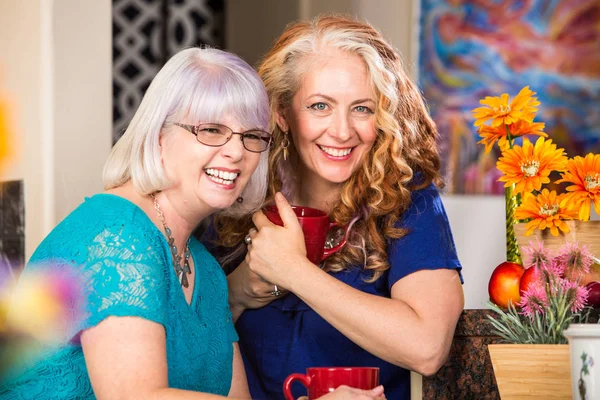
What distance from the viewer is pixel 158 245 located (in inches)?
58.9

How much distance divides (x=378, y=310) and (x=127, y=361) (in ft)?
1.67

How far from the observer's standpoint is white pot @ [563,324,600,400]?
3.36 feet

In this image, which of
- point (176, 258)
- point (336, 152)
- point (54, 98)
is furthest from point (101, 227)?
point (54, 98)

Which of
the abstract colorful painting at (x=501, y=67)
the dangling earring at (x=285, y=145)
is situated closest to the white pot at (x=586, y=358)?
the dangling earring at (x=285, y=145)

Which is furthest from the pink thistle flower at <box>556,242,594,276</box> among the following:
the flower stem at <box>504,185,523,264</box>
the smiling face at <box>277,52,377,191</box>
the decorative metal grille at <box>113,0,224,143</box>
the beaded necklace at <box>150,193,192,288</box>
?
the decorative metal grille at <box>113,0,224,143</box>

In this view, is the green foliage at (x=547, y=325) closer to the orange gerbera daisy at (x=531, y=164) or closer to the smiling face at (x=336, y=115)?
the orange gerbera daisy at (x=531, y=164)

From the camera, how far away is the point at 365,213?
190cm

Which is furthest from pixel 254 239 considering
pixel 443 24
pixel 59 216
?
pixel 443 24

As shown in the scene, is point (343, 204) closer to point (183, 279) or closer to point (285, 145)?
point (285, 145)

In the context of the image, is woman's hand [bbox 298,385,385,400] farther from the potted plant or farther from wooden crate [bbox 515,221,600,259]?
wooden crate [bbox 515,221,600,259]

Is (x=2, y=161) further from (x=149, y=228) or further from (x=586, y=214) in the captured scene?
(x=586, y=214)

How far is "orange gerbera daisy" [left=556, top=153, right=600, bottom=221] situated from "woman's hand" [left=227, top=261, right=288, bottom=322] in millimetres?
639

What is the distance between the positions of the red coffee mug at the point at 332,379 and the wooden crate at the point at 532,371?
22cm

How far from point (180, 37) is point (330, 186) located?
2767 mm
